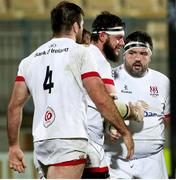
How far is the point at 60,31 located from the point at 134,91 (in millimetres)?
1761

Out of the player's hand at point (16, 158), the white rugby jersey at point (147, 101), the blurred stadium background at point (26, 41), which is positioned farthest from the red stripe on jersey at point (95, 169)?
the blurred stadium background at point (26, 41)

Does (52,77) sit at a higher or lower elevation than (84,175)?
higher

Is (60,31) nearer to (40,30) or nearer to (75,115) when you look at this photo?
(75,115)

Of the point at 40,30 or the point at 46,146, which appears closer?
the point at 46,146

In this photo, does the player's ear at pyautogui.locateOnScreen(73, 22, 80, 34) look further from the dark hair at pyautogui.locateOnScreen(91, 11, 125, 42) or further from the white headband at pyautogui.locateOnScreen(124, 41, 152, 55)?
the white headband at pyautogui.locateOnScreen(124, 41, 152, 55)

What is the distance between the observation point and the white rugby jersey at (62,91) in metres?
4.61

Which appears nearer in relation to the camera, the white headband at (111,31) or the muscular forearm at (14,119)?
the muscular forearm at (14,119)

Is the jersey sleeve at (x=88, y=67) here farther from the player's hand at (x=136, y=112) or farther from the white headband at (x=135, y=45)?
the white headband at (x=135, y=45)

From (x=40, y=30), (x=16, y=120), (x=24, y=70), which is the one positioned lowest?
(x=16, y=120)

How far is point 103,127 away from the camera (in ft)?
17.9

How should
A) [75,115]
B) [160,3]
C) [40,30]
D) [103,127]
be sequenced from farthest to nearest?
1. [160,3]
2. [40,30]
3. [103,127]
4. [75,115]

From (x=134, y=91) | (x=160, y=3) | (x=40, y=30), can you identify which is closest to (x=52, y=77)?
(x=134, y=91)

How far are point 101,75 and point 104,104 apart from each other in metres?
0.60

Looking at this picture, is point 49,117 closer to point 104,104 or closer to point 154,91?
point 104,104
